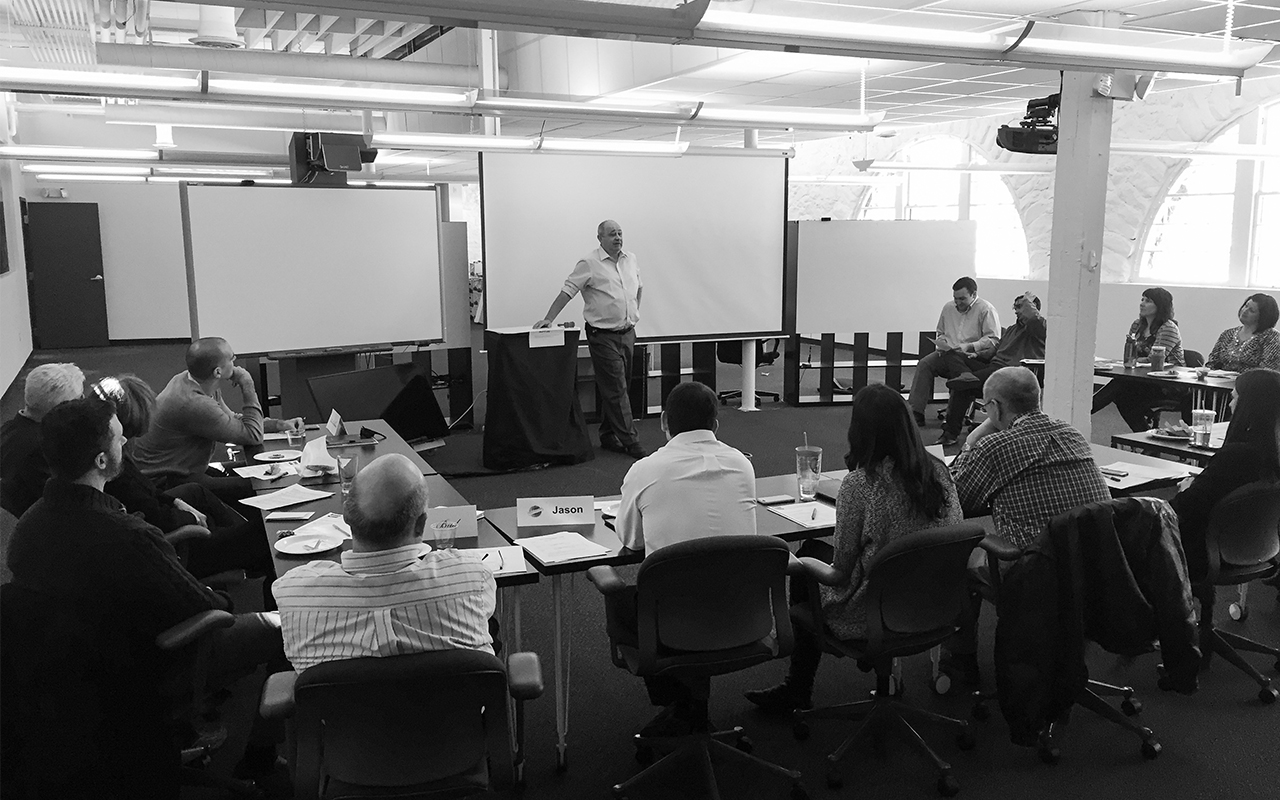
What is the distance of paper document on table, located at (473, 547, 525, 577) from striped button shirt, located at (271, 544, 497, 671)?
1.98 feet

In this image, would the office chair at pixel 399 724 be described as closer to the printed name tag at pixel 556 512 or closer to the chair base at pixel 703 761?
the chair base at pixel 703 761

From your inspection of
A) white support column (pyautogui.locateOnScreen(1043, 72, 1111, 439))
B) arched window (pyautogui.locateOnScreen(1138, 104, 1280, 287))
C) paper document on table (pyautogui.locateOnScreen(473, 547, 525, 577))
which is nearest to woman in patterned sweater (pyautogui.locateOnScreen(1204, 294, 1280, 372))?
white support column (pyautogui.locateOnScreen(1043, 72, 1111, 439))

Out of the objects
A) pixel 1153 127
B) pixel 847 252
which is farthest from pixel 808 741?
pixel 1153 127

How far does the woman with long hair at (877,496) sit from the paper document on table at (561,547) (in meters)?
0.68

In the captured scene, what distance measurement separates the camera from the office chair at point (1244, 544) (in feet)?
10.8

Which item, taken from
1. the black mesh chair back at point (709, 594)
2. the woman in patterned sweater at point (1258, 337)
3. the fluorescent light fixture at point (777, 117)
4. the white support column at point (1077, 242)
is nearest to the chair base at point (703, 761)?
the black mesh chair back at point (709, 594)

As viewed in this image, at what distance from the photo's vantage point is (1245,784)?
2.86 metres

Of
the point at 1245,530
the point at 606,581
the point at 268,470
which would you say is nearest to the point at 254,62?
the point at 268,470

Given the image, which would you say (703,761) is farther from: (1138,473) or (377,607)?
(1138,473)

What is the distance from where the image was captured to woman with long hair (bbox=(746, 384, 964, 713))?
2.77 m

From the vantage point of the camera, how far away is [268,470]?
12.8 feet

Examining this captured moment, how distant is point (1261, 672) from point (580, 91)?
7439 mm

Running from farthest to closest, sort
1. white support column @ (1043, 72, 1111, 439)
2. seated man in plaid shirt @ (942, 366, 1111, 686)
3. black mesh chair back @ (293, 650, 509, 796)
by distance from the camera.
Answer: white support column @ (1043, 72, 1111, 439), seated man in plaid shirt @ (942, 366, 1111, 686), black mesh chair back @ (293, 650, 509, 796)

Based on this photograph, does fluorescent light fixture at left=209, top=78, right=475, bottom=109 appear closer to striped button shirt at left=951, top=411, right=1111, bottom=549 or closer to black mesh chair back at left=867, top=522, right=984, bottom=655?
striped button shirt at left=951, top=411, right=1111, bottom=549
